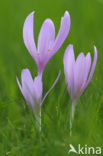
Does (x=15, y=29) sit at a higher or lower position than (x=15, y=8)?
lower

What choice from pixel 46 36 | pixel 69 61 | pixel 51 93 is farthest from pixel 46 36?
pixel 51 93

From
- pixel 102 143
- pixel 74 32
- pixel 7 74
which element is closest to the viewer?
pixel 102 143

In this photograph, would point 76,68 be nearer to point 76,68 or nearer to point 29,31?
point 76,68

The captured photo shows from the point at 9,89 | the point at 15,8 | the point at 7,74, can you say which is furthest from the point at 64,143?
the point at 15,8

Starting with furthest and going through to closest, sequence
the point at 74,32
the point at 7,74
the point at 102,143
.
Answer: the point at 74,32 < the point at 7,74 < the point at 102,143

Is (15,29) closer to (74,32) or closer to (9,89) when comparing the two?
(74,32)

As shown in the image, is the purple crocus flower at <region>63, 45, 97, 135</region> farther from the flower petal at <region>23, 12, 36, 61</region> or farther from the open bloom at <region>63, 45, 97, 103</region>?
the flower petal at <region>23, 12, 36, 61</region>

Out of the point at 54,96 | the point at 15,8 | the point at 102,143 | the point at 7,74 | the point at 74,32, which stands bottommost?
the point at 102,143
